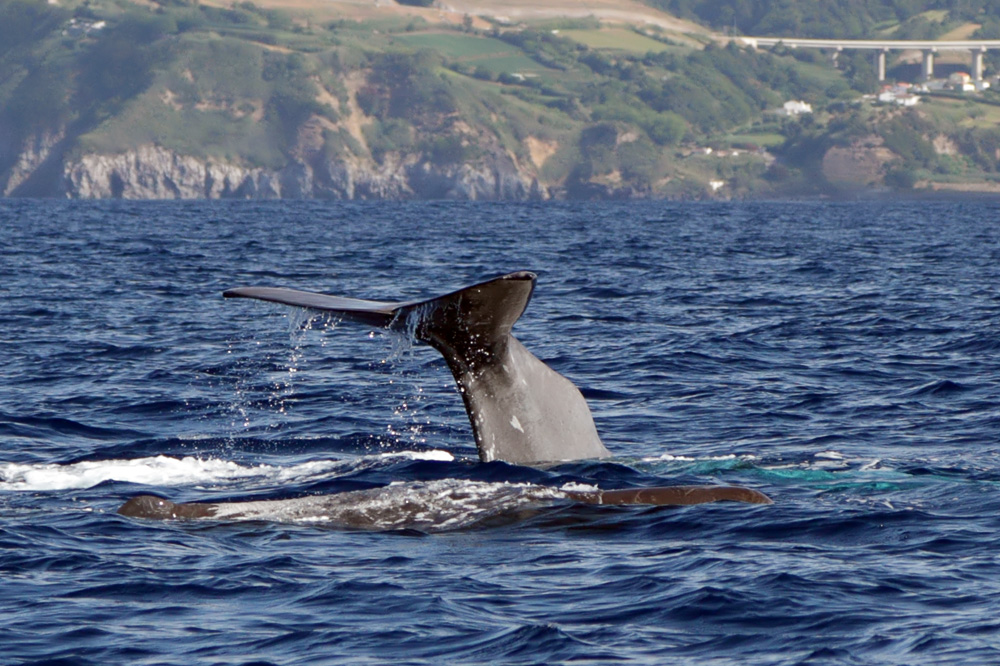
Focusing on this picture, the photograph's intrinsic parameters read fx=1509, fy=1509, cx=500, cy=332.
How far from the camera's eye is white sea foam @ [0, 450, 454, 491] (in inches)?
443

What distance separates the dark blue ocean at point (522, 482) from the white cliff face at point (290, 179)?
146021mm

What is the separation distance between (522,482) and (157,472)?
3.32 metres

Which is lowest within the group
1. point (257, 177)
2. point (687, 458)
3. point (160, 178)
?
point (257, 177)

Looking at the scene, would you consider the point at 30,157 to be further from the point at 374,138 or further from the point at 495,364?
the point at 495,364

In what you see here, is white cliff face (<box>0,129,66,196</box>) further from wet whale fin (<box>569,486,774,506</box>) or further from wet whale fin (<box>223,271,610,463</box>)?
wet whale fin (<box>569,486,774,506</box>)

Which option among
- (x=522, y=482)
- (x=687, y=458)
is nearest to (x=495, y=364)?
(x=522, y=482)

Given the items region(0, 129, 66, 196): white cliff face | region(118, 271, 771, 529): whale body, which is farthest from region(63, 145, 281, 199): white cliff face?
region(118, 271, 771, 529): whale body

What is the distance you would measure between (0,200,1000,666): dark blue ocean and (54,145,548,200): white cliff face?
479ft

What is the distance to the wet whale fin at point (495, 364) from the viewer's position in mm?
8945

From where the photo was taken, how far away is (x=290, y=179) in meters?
178

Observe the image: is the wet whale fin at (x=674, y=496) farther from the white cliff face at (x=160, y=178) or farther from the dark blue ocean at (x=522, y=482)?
the white cliff face at (x=160, y=178)

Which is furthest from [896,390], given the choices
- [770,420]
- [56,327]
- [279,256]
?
[279,256]

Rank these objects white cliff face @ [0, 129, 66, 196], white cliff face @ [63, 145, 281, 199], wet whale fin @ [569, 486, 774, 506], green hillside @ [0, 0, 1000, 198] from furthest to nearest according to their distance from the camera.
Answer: white cliff face @ [0, 129, 66, 196] < green hillside @ [0, 0, 1000, 198] < white cliff face @ [63, 145, 281, 199] < wet whale fin @ [569, 486, 774, 506]

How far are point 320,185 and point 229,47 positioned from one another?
94.2ft
